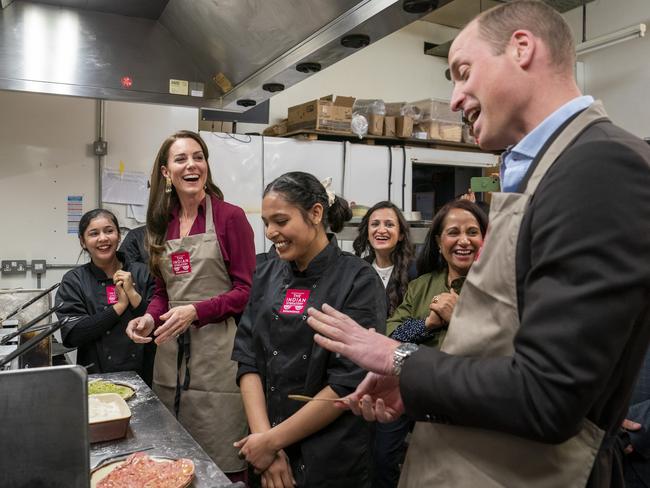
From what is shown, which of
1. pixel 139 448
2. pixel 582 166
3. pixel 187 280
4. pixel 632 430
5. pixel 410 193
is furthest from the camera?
pixel 410 193

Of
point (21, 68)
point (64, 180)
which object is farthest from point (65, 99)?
point (21, 68)

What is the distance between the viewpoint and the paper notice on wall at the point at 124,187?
3.60m

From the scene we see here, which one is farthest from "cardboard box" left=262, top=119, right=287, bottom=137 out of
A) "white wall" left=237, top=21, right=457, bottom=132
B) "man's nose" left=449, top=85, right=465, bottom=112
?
"man's nose" left=449, top=85, right=465, bottom=112

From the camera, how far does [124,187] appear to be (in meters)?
3.64

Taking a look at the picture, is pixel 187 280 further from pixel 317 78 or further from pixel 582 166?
pixel 317 78

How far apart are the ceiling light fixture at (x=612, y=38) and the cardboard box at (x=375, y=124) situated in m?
2.06

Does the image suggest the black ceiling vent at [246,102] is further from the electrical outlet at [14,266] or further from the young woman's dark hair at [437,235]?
the electrical outlet at [14,266]

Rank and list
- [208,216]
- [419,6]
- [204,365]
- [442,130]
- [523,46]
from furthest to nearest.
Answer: [442,130]
[208,216]
[204,365]
[419,6]
[523,46]

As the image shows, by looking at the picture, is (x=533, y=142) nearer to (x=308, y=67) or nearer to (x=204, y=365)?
(x=308, y=67)

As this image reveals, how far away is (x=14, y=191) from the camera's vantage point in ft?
11.2

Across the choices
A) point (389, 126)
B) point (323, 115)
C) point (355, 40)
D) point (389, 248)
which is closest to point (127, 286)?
point (389, 248)

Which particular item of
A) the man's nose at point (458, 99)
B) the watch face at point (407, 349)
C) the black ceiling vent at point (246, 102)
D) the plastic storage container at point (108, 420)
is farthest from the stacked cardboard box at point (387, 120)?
the watch face at point (407, 349)

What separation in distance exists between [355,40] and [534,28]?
0.81 m

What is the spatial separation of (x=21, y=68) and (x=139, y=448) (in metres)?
1.65
